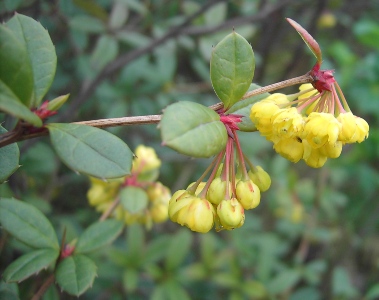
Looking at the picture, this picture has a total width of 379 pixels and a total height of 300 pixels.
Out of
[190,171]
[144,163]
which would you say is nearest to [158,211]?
[144,163]

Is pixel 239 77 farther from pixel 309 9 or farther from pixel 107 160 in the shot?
pixel 309 9

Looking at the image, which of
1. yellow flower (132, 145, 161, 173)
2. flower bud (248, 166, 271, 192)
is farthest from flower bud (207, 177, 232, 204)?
yellow flower (132, 145, 161, 173)

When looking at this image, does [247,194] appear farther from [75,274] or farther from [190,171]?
[190,171]

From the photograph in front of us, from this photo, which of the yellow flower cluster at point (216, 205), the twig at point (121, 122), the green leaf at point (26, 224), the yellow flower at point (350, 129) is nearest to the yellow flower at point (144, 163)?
the green leaf at point (26, 224)

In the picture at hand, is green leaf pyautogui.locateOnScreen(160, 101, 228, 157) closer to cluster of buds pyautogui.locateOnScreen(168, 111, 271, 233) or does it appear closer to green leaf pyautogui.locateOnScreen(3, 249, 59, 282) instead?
cluster of buds pyautogui.locateOnScreen(168, 111, 271, 233)

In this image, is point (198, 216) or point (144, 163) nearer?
point (198, 216)

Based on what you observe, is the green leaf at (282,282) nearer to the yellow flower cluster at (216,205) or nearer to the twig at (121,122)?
the yellow flower cluster at (216,205)
